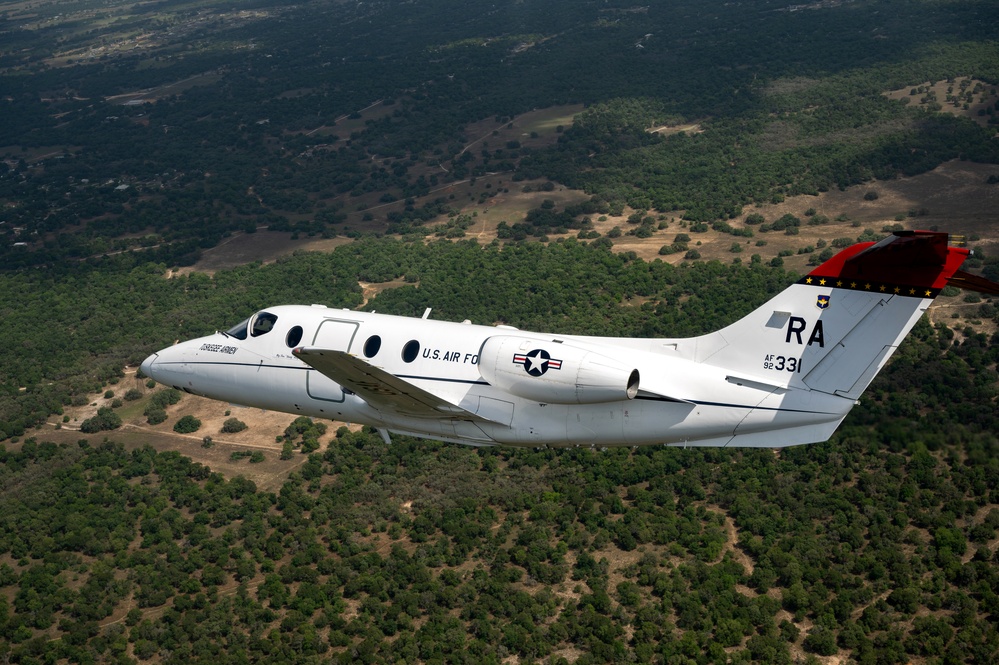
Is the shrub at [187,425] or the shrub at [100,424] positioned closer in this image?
the shrub at [187,425]

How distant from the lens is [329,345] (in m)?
37.6

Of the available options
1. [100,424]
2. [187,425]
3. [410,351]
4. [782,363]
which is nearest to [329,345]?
[410,351]

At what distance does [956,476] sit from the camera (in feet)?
168

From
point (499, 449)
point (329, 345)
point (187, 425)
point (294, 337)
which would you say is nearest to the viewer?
point (329, 345)

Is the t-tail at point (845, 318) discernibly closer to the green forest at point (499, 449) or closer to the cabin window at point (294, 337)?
the green forest at point (499, 449)

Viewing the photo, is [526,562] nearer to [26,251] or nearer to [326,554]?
[326,554]

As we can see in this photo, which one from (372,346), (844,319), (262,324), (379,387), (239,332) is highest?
(844,319)

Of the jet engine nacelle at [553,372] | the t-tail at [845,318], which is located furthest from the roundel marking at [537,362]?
the t-tail at [845,318]

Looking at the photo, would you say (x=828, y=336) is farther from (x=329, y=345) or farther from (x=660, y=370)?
(x=329, y=345)

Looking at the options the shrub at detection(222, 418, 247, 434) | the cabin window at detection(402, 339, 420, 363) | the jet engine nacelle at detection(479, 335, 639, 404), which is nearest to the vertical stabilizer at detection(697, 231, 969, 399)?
the jet engine nacelle at detection(479, 335, 639, 404)

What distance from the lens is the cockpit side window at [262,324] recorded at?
3915 cm

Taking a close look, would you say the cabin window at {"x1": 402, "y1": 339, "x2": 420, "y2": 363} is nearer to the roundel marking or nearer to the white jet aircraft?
the white jet aircraft

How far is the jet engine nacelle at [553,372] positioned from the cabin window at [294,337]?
8.13m

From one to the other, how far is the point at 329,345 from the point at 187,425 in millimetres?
41355
